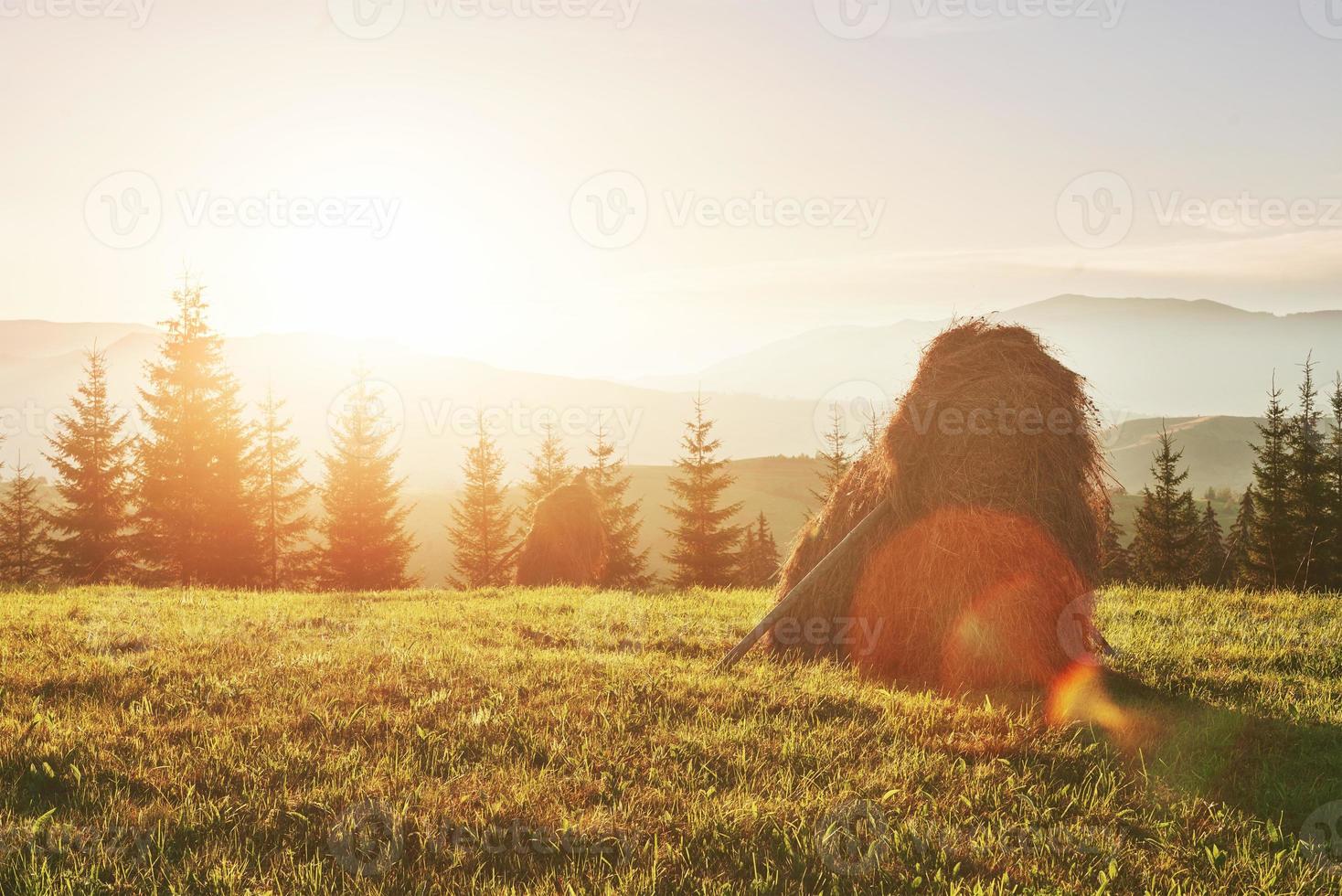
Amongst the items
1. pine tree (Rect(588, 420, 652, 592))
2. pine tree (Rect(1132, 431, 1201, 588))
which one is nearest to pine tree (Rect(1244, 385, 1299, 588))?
pine tree (Rect(1132, 431, 1201, 588))

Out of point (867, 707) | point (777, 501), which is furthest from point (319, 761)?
point (777, 501)

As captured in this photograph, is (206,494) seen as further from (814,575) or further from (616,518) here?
(814,575)

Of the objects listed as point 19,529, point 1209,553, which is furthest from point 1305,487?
point 19,529

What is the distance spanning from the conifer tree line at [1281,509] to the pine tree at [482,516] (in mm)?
34842

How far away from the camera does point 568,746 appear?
5492mm

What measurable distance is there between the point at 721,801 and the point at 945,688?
13.4 ft

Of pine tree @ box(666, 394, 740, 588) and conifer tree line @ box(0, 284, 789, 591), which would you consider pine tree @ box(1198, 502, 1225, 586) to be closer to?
pine tree @ box(666, 394, 740, 588)

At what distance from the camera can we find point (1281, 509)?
134ft

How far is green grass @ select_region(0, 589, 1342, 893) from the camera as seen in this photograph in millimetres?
3906

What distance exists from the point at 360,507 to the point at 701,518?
61.3 ft

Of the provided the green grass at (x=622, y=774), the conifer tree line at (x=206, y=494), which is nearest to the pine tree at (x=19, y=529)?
the conifer tree line at (x=206, y=494)

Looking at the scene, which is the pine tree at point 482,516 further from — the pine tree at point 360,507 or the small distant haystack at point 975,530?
the small distant haystack at point 975,530

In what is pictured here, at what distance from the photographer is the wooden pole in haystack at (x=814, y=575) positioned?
27.8 ft

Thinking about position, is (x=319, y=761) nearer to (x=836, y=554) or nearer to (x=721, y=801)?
(x=721, y=801)
